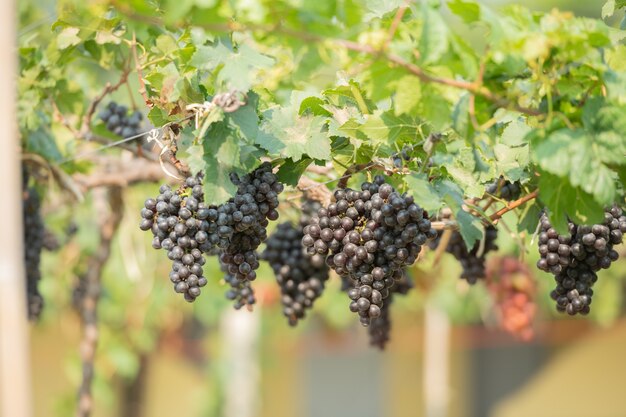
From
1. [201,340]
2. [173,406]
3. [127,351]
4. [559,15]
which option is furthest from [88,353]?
[173,406]

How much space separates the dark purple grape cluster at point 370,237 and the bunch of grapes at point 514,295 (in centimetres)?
197

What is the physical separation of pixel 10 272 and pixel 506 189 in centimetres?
106

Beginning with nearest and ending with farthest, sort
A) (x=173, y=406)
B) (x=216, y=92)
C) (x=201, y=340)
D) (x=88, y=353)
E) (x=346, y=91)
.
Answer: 1. (x=216, y=92)
2. (x=346, y=91)
3. (x=88, y=353)
4. (x=201, y=340)
5. (x=173, y=406)

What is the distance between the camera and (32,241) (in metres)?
2.59

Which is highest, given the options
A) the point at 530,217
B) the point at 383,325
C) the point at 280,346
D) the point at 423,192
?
the point at 423,192

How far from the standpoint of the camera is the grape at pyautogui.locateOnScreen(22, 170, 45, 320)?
257cm

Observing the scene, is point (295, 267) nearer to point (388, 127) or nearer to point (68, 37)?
point (388, 127)

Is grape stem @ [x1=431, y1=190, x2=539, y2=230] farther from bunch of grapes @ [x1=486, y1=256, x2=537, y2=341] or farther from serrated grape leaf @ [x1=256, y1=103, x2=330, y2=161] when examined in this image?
bunch of grapes @ [x1=486, y1=256, x2=537, y2=341]

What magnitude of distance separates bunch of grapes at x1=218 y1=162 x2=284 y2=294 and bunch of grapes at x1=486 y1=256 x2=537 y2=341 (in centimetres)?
200

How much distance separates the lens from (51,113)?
2.52m

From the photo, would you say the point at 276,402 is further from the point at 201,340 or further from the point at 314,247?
the point at 314,247

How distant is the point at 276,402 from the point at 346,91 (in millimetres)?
6983

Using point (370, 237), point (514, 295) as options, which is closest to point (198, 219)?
point (370, 237)

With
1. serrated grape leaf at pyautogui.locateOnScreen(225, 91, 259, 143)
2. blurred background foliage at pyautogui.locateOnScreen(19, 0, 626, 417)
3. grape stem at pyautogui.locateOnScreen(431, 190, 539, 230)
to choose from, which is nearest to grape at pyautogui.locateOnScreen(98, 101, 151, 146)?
blurred background foliage at pyautogui.locateOnScreen(19, 0, 626, 417)
